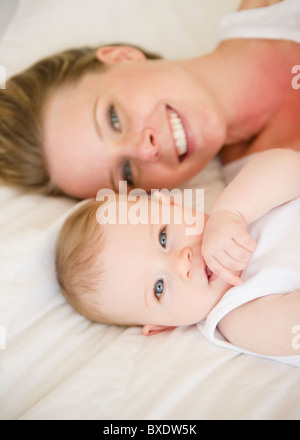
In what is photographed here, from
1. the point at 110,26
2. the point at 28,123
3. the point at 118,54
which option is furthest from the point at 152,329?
the point at 110,26

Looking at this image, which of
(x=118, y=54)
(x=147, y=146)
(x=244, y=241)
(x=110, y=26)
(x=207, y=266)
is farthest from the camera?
(x=110, y=26)

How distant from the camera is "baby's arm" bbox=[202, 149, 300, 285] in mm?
952

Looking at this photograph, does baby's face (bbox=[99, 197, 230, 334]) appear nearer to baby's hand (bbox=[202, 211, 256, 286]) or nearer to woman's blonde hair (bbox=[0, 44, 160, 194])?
baby's hand (bbox=[202, 211, 256, 286])

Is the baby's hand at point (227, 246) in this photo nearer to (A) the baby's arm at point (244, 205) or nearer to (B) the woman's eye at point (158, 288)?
(A) the baby's arm at point (244, 205)

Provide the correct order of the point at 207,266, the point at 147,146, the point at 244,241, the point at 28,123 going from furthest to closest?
the point at 28,123
the point at 147,146
the point at 207,266
the point at 244,241

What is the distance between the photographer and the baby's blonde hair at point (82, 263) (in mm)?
1077

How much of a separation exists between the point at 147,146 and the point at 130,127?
0.08 meters

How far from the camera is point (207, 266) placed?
3.43ft

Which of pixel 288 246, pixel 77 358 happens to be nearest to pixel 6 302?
pixel 77 358

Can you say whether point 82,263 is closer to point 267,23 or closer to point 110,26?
point 267,23
